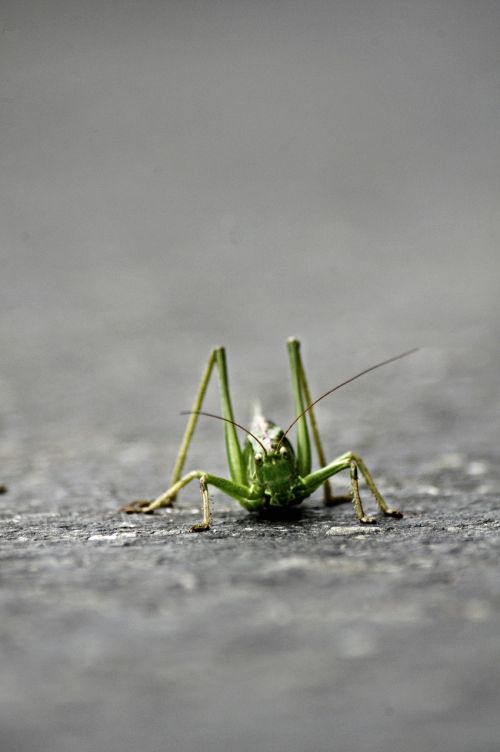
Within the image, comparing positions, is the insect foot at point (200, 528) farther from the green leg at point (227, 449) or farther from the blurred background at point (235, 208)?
the blurred background at point (235, 208)

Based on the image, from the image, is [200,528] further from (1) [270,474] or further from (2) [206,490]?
(1) [270,474]

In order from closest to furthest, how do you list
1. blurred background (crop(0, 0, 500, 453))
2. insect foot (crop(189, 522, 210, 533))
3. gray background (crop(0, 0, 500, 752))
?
gray background (crop(0, 0, 500, 752)) → insect foot (crop(189, 522, 210, 533)) → blurred background (crop(0, 0, 500, 453))

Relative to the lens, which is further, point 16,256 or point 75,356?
point 16,256

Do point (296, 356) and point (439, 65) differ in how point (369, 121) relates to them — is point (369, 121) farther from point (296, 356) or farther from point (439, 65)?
point (296, 356)

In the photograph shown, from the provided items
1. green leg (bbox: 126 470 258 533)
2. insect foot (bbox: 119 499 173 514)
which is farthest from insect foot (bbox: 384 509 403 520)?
insect foot (bbox: 119 499 173 514)

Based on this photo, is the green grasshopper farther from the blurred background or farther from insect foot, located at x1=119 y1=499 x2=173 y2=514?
the blurred background

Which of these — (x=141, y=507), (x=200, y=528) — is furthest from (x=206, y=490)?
(x=141, y=507)

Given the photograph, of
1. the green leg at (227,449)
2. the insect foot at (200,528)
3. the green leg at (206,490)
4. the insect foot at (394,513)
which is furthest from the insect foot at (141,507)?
the insect foot at (394,513)

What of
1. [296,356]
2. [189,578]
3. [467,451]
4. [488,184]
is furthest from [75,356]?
[488,184]

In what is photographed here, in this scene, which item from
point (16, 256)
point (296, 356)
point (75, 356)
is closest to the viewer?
point (296, 356)
